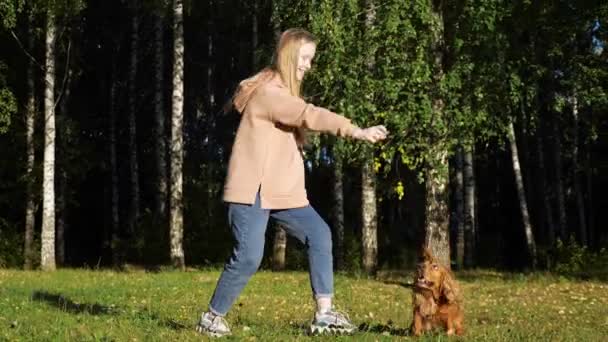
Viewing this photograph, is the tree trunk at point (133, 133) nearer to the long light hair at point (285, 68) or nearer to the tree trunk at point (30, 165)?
the tree trunk at point (30, 165)

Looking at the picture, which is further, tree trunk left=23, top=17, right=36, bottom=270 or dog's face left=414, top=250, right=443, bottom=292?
tree trunk left=23, top=17, right=36, bottom=270

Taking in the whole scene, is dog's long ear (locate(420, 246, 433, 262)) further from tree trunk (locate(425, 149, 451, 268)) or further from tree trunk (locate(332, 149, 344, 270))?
tree trunk (locate(332, 149, 344, 270))

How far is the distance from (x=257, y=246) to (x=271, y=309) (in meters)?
4.28

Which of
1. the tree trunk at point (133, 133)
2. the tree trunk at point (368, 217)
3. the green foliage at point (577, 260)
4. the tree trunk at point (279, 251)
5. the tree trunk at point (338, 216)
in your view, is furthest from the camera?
the tree trunk at point (133, 133)

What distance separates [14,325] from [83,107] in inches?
1215

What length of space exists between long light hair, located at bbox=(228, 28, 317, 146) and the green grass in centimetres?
188

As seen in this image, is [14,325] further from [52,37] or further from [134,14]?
[134,14]

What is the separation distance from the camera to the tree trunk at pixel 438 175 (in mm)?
17844

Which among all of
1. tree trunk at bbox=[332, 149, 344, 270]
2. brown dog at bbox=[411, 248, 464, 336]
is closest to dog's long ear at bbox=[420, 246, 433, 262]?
brown dog at bbox=[411, 248, 464, 336]

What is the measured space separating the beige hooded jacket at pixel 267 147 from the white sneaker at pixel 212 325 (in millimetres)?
943

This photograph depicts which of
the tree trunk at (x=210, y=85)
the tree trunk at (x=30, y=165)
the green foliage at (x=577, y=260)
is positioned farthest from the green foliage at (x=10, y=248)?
the green foliage at (x=577, y=260)

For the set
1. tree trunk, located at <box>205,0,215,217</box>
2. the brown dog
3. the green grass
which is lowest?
the green grass

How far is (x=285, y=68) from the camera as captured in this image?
7.19m

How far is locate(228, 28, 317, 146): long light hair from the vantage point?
713 centimetres
